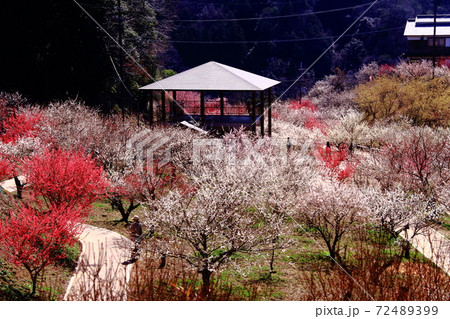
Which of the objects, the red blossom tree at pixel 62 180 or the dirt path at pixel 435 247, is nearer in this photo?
the dirt path at pixel 435 247

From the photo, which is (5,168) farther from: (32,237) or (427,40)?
(427,40)

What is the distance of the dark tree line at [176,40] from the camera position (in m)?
35.8

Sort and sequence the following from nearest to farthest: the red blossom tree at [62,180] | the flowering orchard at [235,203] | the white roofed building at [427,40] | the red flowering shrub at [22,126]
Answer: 1. the flowering orchard at [235,203]
2. the red blossom tree at [62,180]
3. the red flowering shrub at [22,126]
4. the white roofed building at [427,40]

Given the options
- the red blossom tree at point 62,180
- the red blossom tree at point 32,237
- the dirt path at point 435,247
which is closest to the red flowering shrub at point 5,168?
the red blossom tree at point 62,180

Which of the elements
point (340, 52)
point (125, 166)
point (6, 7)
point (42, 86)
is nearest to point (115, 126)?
point (125, 166)

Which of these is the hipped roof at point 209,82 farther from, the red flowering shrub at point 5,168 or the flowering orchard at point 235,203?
the red flowering shrub at point 5,168

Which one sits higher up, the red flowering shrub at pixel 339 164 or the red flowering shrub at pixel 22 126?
the red flowering shrub at pixel 22 126

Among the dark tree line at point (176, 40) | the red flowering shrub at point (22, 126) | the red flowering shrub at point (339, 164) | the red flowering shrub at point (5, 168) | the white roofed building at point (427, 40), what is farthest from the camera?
the white roofed building at point (427, 40)

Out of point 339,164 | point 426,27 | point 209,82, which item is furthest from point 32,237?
point 426,27

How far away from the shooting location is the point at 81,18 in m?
36.8

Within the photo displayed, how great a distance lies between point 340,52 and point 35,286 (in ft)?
247

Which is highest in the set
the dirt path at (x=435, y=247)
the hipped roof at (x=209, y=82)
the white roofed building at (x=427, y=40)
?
the white roofed building at (x=427, y=40)

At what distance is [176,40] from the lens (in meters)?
80.1

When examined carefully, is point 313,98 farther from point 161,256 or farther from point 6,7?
point 161,256
